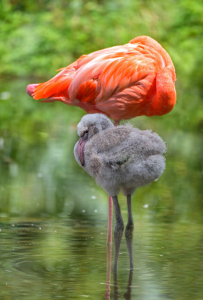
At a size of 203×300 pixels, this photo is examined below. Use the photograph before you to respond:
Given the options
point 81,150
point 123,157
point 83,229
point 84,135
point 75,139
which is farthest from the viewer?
point 75,139

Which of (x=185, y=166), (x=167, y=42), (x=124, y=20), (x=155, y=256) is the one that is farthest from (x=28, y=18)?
(x=155, y=256)

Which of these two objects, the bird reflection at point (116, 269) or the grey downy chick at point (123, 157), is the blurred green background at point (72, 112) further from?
the grey downy chick at point (123, 157)

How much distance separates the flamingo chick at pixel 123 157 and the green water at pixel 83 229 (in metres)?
0.58

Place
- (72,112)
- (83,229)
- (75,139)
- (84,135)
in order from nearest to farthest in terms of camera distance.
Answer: (84,135), (83,229), (75,139), (72,112)

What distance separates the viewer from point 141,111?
17.1 feet

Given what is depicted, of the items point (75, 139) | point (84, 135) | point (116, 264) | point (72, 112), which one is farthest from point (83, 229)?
point (72, 112)

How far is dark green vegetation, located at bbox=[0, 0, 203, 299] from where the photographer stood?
4.29 metres

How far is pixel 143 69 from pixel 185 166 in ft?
10.7

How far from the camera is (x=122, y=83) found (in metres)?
5.01

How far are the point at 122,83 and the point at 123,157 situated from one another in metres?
1.51

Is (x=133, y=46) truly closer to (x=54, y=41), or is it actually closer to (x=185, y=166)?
(x=185, y=166)

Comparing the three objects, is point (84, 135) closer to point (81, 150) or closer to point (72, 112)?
point (81, 150)

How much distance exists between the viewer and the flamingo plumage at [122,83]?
16.4 ft

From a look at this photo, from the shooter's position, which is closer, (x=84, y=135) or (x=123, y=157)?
(x=123, y=157)
